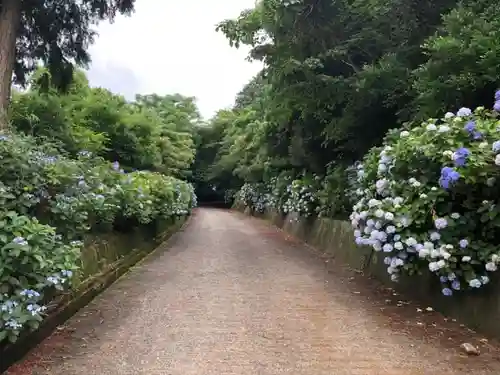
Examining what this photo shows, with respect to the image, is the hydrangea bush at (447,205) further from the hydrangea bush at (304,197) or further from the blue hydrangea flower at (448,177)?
the hydrangea bush at (304,197)

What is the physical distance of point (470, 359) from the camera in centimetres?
373

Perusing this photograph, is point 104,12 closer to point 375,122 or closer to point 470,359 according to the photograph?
point 375,122

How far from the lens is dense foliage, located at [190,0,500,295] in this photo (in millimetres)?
4254

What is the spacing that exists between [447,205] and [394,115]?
13.7ft

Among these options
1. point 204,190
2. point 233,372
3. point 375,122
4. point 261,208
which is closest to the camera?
point 233,372

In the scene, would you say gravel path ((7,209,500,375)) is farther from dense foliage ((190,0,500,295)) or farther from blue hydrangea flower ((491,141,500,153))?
blue hydrangea flower ((491,141,500,153))

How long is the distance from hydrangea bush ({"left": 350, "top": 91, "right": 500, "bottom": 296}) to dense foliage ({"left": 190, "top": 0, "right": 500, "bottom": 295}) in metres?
0.01

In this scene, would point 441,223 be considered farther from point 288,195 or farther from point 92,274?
point 288,195

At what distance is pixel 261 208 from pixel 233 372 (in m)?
20.5

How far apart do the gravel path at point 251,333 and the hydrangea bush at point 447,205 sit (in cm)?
60

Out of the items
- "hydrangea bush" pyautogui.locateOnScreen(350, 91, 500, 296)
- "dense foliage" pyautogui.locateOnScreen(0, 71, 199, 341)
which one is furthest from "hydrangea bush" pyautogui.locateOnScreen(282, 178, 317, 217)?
"hydrangea bush" pyautogui.locateOnScreen(350, 91, 500, 296)

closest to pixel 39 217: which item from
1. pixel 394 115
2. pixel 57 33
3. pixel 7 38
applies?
pixel 7 38

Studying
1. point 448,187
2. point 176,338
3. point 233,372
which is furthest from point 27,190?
point 448,187

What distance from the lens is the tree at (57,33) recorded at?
28.7 feet
